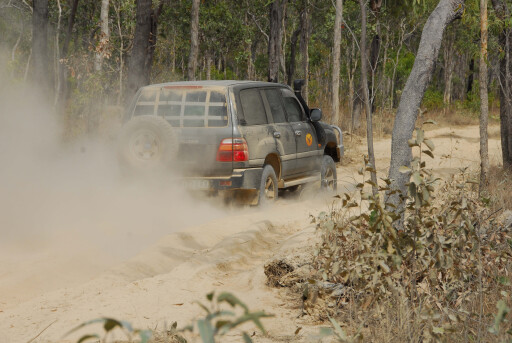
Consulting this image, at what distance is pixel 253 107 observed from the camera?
10109 mm

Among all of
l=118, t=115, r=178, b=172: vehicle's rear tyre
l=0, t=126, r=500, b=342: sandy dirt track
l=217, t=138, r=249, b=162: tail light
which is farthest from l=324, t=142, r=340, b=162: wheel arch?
l=118, t=115, r=178, b=172: vehicle's rear tyre

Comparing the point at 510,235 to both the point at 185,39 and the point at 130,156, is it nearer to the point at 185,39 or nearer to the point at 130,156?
the point at 130,156

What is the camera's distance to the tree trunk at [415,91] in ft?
21.6

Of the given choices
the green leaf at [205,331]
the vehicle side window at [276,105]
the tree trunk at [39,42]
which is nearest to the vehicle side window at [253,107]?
the vehicle side window at [276,105]

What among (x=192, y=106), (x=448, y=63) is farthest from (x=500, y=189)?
(x=448, y=63)

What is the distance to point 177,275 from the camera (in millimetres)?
6645

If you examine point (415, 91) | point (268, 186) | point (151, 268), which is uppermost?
Answer: point (415, 91)

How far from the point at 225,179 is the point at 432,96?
1000 inches

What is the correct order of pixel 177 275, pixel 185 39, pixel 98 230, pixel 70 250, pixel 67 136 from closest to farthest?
pixel 177 275
pixel 70 250
pixel 98 230
pixel 67 136
pixel 185 39

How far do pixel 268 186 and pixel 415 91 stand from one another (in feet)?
12.9

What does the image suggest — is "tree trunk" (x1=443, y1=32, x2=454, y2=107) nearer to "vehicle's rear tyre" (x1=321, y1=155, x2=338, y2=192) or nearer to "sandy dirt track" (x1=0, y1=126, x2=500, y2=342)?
"vehicle's rear tyre" (x1=321, y1=155, x2=338, y2=192)

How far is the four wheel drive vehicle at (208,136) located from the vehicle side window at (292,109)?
0.75 meters

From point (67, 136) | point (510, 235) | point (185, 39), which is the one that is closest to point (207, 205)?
point (510, 235)

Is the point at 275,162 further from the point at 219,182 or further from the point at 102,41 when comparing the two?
the point at 102,41
